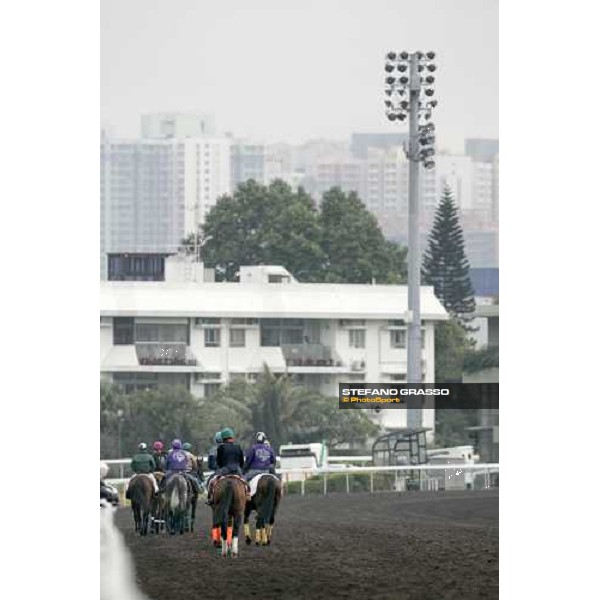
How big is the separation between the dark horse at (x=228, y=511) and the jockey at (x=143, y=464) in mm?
479

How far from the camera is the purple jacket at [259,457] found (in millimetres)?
A: 27516

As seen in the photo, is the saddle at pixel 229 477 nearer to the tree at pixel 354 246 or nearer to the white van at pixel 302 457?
the white van at pixel 302 457

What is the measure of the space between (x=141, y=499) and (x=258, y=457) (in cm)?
83

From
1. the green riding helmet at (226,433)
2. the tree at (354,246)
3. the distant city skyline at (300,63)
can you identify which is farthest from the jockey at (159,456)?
the distant city skyline at (300,63)

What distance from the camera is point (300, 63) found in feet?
91.0

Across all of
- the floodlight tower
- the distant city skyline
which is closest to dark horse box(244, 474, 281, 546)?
the floodlight tower

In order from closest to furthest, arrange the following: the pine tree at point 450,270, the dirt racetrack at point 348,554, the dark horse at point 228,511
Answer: the dirt racetrack at point 348,554 → the dark horse at point 228,511 → the pine tree at point 450,270

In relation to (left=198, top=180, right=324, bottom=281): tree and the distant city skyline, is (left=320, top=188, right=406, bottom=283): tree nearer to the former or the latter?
(left=198, top=180, right=324, bottom=281): tree

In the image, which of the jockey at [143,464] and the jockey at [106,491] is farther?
the jockey at [143,464]

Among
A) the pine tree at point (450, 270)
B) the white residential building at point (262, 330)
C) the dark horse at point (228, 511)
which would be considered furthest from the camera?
the pine tree at point (450, 270)

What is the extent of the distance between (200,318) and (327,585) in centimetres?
195

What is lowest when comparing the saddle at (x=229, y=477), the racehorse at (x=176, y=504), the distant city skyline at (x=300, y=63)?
the racehorse at (x=176, y=504)

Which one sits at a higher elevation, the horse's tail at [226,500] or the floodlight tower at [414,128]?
the floodlight tower at [414,128]
